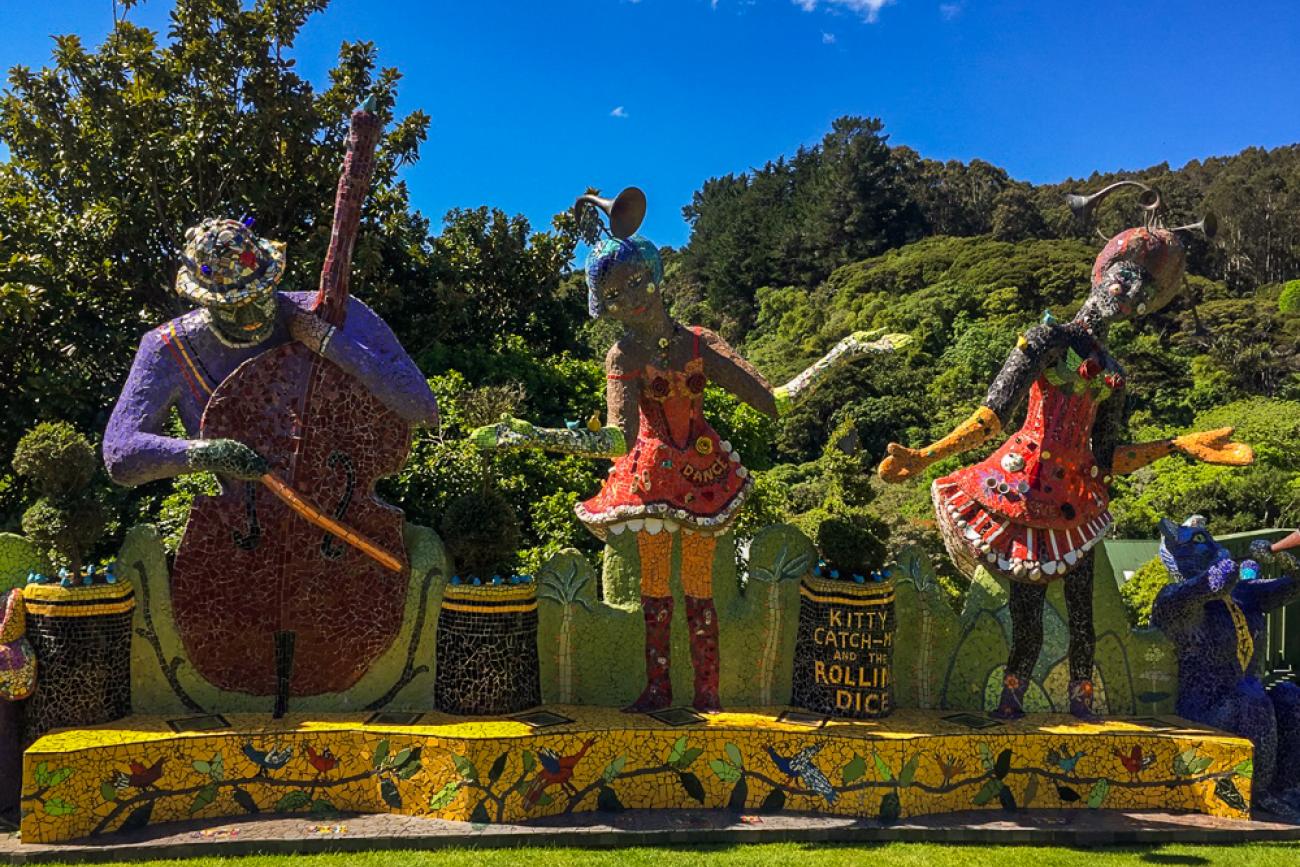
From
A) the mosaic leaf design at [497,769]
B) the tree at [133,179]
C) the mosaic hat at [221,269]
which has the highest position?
the tree at [133,179]

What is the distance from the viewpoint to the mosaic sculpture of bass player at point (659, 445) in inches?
209

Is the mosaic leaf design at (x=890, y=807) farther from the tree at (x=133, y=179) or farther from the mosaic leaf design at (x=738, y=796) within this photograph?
the tree at (x=133, y=179)

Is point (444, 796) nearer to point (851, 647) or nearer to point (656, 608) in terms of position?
point (656, 608)

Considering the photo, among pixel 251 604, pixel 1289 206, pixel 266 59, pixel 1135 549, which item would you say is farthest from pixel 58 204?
pixel 1289 206

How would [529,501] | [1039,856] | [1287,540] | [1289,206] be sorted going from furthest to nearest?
[1289,206] → [529,501] → [1287,540] → [1039,856]

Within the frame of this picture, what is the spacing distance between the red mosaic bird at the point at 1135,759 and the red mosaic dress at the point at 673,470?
242cm

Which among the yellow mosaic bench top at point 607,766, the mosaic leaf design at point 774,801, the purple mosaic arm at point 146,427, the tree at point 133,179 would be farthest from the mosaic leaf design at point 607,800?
the tree at point 133,179

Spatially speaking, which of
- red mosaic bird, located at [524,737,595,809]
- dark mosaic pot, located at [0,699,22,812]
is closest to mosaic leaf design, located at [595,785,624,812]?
red mosaic bird, located at [524,737,595,809]

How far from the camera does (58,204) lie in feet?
31.4

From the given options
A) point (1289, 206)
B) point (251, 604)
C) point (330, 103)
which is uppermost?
point (1289, 206)

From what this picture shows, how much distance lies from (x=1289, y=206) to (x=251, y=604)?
144 feet

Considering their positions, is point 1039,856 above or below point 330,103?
below

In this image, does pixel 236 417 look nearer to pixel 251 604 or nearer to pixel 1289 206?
pixel 251 604

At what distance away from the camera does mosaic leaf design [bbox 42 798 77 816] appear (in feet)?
14.5
